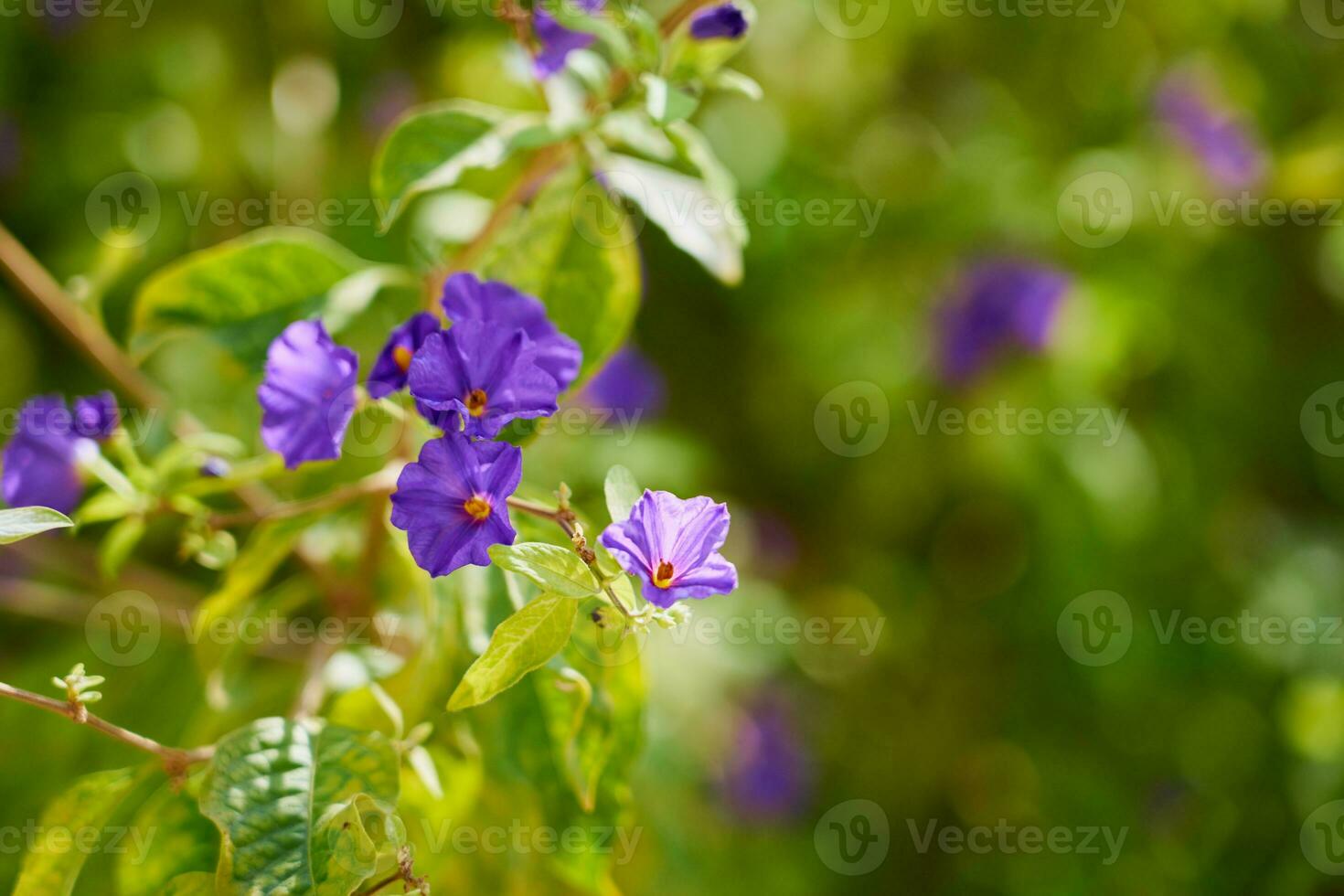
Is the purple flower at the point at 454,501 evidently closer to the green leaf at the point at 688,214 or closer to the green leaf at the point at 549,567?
the green leaf at the point at 549,567

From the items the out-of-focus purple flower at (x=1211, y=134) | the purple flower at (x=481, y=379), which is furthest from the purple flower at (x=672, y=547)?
the out-of-focus purple flower at (x=1211, y=134)

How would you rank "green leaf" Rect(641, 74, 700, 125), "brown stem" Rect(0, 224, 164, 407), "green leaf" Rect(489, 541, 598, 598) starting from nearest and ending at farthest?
"green leaf" Rect(489, 541, 598, 598) < "green leaf" Rect(641, 74, 700, 125) < "brown stem" Rect(0, 224, 164, 407)

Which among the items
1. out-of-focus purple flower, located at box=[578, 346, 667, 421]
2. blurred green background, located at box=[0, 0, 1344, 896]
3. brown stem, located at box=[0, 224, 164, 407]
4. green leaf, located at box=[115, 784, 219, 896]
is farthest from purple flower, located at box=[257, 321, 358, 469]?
out-of-focus purple flower, located at box=[578, 346, 667, 421]

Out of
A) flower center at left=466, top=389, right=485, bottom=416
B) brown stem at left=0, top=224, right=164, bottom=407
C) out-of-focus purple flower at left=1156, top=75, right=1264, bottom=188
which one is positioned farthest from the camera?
out-of-focus purple flower at left=1156, top=75, right=1264, bottom=188

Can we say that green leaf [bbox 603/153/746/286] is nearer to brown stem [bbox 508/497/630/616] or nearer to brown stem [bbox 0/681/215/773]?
brown stem [bbox 508/497/630/616]

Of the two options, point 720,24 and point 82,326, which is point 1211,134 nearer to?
point 720,24

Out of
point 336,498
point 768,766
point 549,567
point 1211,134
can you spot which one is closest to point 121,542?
point 336,498

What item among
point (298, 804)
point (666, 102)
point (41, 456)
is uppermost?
point (666, 102)
